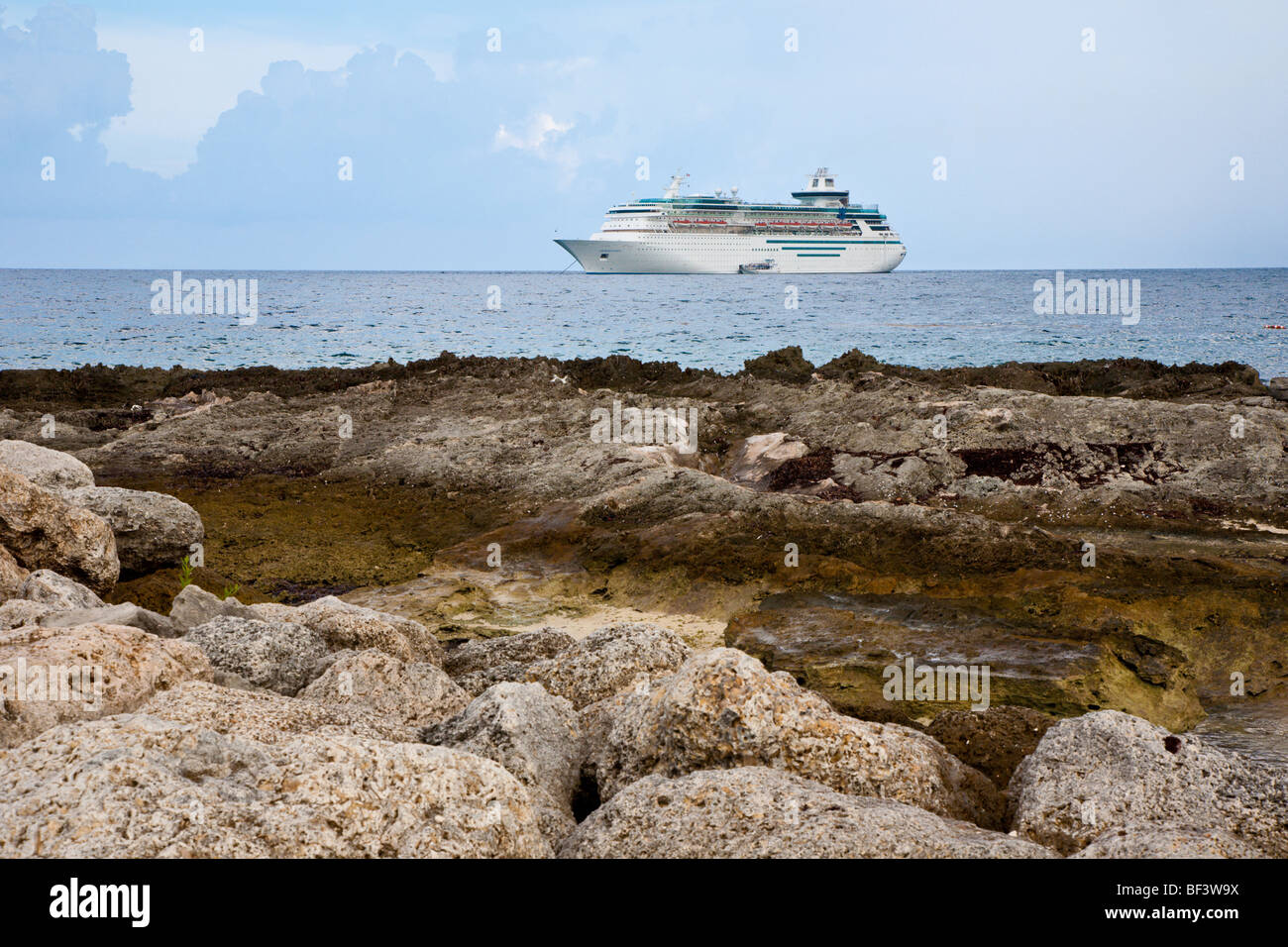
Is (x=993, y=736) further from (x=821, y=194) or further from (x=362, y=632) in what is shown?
(x=821, y=194)

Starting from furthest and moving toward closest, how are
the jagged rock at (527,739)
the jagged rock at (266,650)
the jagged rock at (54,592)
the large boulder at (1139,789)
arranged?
the jagged rock at (54,592) → the jagged rock at (266,650) → the jagged rock at (527,739) → the large boulder at (1139,789)

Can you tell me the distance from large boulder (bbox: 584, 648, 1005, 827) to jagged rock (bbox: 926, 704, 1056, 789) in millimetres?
686

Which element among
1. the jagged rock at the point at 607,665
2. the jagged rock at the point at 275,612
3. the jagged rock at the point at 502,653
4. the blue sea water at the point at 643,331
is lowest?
the jagged rock at the point at 502,653

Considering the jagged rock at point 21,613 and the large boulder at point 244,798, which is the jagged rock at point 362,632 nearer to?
the jagged rock at point 21,613

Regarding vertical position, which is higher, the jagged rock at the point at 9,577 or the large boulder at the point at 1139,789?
the jagged rock at the point at 9,577

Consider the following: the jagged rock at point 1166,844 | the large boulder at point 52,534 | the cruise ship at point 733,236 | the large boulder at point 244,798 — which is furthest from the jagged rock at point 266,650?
the cruise ship at point 733,236

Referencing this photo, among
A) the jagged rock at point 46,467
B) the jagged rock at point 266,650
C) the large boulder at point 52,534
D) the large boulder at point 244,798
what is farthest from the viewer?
the jagged rock at point 46,467

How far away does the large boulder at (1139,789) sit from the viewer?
4.32 metres

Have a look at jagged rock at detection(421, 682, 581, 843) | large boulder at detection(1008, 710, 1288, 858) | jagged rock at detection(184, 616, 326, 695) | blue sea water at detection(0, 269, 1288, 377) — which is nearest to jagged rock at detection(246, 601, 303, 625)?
jagged rock at detection(184, 616, 326, 695)

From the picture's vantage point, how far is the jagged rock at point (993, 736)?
5629 mm

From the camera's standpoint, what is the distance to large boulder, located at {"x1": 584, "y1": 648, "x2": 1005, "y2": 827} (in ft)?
15.1

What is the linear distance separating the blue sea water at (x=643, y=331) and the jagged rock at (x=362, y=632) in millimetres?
25445

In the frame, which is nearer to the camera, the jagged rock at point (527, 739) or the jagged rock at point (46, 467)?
the jagged rock at point (527, 739)

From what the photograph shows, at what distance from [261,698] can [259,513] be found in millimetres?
8536
